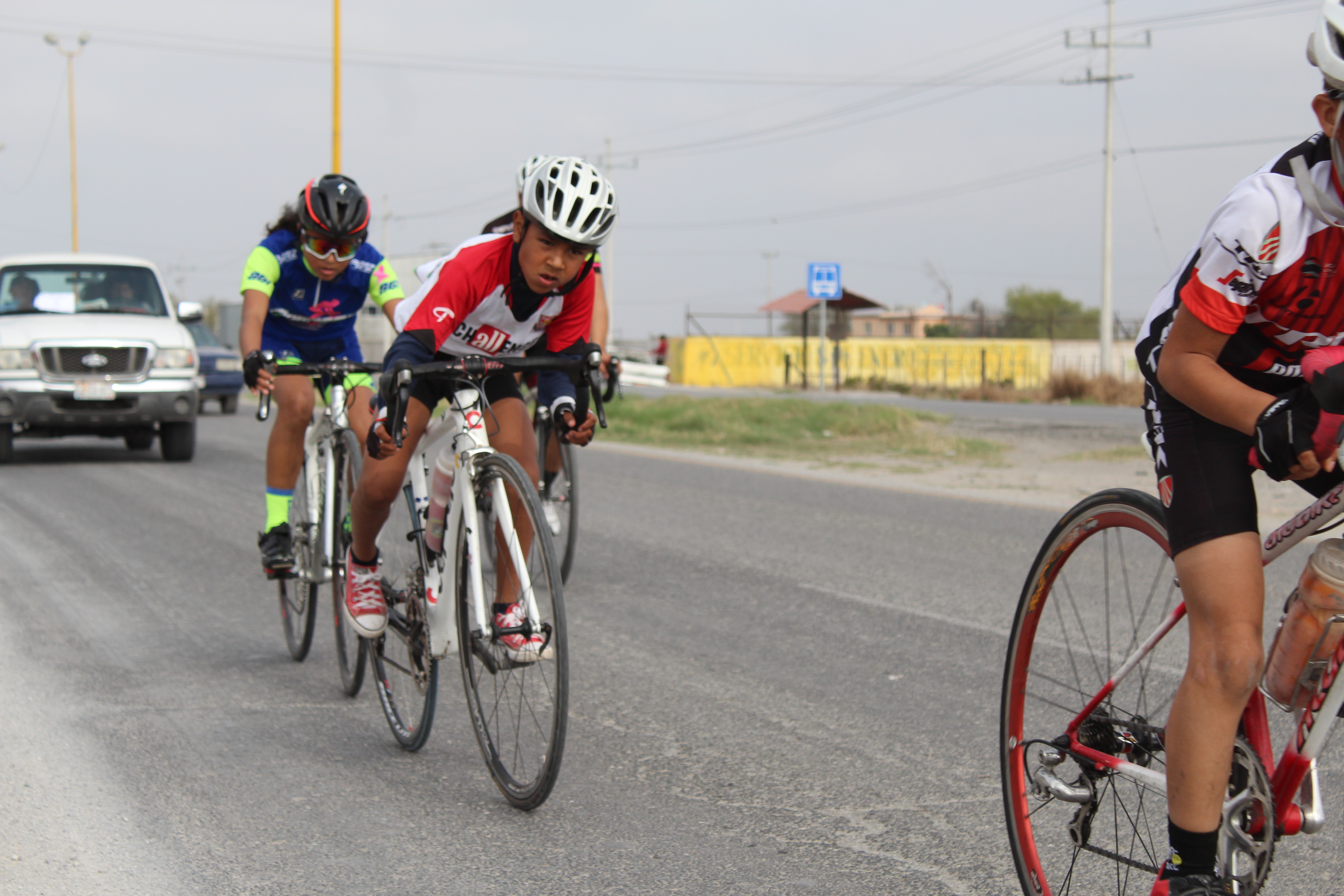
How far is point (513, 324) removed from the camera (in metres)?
4.33

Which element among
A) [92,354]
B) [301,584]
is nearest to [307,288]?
[301,584]

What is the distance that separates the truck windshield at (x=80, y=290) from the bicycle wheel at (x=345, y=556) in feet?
36.2

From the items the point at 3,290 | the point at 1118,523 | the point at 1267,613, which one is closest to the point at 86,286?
the point at 3,290

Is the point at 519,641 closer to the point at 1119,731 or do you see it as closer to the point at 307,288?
the point at 1119,731

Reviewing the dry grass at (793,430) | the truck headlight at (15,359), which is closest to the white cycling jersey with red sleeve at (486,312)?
the dry grass at (793,430)

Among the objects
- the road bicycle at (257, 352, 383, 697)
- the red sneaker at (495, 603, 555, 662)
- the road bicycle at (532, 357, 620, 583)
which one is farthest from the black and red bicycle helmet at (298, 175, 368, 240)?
the red sneaker at (495, 603, 555, 662)

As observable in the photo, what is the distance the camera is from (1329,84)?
2.24m

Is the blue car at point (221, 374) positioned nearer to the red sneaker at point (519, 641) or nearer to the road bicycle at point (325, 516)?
the road bicycle at point (325, 516)

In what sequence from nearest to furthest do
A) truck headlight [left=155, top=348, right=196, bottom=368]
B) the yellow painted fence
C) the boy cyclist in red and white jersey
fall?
the boy cyclist in red and white jersey
truck headlight [left=155, top=348, right=196, bottom=368]
the yellow painted fence

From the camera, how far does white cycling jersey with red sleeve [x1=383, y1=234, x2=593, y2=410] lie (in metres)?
4.04

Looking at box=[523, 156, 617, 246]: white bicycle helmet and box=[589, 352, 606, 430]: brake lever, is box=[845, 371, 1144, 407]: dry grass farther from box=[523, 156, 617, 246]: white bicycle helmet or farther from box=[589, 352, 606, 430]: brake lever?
box=[523, 156, 617, 246]: white bicycle helmet

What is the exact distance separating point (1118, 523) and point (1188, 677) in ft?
1.41

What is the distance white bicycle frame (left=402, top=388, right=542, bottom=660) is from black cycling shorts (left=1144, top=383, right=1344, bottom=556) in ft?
6.13

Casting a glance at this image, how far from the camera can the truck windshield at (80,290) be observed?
47.9ft
